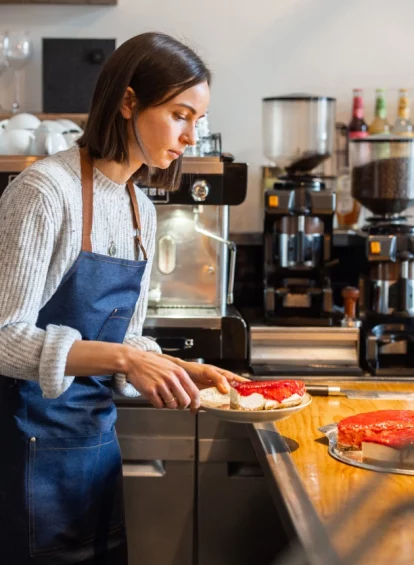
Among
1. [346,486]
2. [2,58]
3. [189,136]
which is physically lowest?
[346,486]

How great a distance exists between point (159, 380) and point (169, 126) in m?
0.53

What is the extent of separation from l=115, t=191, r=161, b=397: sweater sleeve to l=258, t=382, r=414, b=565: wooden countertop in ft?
1.13

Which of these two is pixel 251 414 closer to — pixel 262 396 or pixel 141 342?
pixel 262 396

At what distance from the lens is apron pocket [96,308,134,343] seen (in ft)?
6.38

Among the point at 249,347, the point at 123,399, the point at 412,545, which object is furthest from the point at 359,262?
the point at 412,545

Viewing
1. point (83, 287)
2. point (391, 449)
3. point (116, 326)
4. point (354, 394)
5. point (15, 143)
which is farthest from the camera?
point (15, 143)

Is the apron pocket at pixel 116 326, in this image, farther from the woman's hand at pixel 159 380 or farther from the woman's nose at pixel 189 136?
the woman's nose at pixel 189 136

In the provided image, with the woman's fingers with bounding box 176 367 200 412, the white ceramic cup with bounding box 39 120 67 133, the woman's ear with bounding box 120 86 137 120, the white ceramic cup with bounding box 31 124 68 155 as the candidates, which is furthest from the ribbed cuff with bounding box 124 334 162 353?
the white ceramic cup with bounding box 39 120 67 133

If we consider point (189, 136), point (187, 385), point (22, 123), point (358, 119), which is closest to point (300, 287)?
point (358, 119)

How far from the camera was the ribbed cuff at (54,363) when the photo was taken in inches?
65.2

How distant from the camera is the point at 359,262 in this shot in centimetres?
300

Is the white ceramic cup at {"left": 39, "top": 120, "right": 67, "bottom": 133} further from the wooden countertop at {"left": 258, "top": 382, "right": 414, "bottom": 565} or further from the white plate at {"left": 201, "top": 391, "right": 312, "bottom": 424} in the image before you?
the white plate at {"left": 201, "top": 391, "right": 312, "bottom": 424}

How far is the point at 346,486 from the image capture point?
165 cm

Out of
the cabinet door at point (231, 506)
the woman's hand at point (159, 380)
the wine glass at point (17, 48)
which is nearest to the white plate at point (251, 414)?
the woman's hand at point (159, 380)
